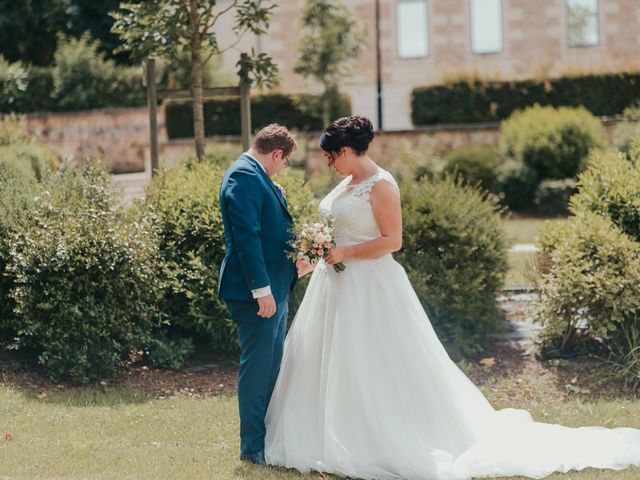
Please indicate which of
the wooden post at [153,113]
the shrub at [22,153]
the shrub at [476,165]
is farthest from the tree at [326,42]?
the wooden post at [153,113]

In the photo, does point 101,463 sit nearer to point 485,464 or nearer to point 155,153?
point 485,464

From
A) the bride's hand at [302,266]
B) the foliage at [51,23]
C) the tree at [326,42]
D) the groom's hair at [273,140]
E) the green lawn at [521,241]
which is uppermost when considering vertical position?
the foliage at [51,23]

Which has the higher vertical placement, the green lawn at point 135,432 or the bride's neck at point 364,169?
the bride's neck at point 364,169

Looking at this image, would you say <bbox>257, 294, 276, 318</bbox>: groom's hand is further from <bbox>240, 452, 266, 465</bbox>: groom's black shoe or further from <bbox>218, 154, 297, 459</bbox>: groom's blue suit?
<bbox>240, 452, 266, 465</bbox>: groom's black shoe

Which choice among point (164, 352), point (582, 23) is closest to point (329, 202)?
point (164, 352)

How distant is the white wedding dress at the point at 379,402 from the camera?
5.45 m

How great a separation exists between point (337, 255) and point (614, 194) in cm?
389

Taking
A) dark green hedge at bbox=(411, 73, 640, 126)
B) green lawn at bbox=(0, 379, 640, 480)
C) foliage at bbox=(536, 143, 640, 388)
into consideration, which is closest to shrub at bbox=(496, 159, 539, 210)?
dark green hedge at bbox=(411, 73, 640, 126)

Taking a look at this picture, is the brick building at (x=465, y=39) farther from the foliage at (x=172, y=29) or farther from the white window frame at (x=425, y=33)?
the foliage at (x=172, y=29)

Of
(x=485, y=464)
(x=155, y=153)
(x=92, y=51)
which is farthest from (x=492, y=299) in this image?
(x=92, y=51)

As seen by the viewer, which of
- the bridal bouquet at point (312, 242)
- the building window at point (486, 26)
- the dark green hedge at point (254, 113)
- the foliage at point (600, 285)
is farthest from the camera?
the building window at point (486, 26)

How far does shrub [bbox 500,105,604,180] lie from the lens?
18.5 m

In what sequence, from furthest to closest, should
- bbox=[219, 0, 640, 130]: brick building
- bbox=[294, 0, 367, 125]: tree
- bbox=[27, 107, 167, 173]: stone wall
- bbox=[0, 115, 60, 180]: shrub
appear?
1. bbox=[219, 0, 640, 130]: brick building
2. bbox=[294, 0, 367, 125]: tree
3. bbox=[27, 107, 167, 173]: stone wall
4. bbox=[0, 115, 60, 180]: shrub

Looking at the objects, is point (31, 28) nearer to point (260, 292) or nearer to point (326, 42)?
point (326, 42)
